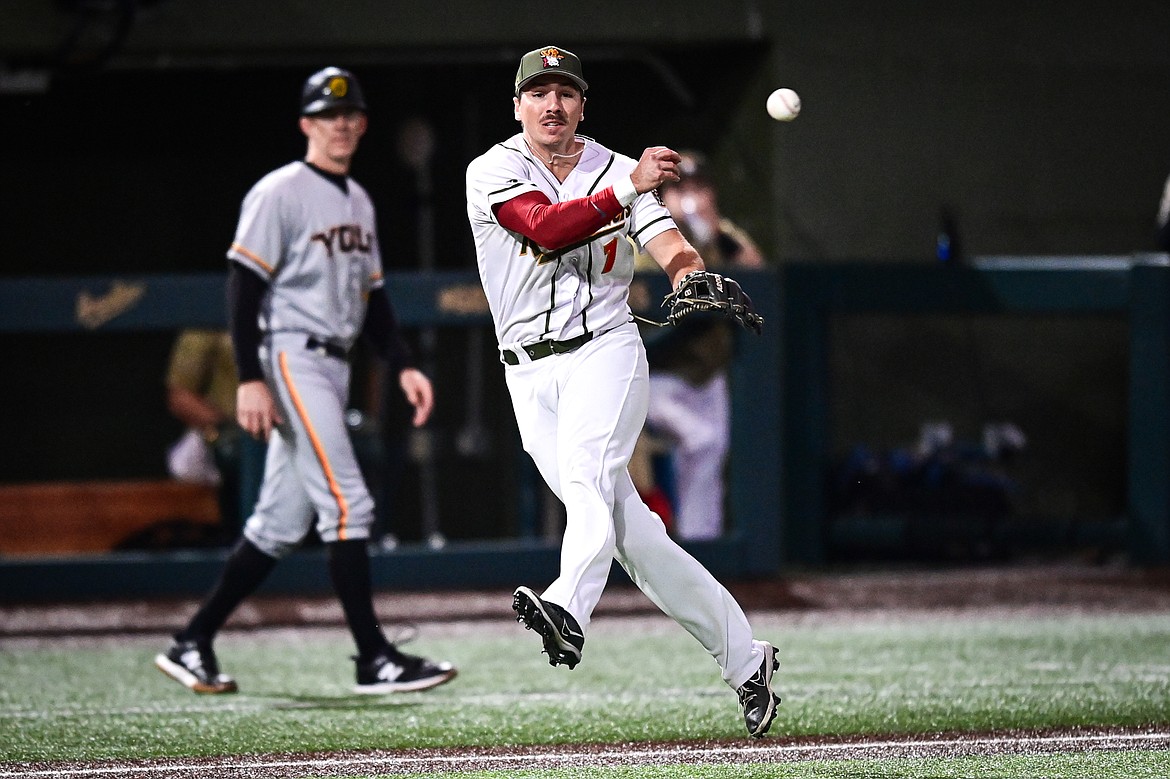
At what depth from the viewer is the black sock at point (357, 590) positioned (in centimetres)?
500

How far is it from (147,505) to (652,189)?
16.1 feet

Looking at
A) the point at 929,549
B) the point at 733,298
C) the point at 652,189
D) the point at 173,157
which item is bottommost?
the point at 929,549

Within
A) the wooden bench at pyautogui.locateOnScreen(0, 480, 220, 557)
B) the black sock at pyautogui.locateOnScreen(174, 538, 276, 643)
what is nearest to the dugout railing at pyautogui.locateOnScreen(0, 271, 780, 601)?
the wooden bench at pyautogui.locateOnScreen(0, 480, 220, 557)

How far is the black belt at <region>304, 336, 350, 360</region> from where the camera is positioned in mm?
5078

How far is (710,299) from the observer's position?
365cm

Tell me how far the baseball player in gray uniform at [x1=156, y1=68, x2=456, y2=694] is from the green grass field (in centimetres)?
18

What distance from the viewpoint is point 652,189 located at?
3.71 m

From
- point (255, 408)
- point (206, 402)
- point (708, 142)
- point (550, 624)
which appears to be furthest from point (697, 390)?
point (550, 624)

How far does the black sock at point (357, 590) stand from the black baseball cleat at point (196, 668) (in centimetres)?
42

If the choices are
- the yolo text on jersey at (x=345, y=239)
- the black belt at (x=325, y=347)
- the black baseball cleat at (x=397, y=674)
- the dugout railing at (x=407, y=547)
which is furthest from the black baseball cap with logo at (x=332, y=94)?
the dugout railing at (x=407, y=547)

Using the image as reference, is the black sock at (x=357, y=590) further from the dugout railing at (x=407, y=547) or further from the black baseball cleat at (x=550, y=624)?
the dugout railing at (x=407, y=547)

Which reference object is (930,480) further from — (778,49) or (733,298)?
(733,298)

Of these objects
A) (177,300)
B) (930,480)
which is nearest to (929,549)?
(930,480)

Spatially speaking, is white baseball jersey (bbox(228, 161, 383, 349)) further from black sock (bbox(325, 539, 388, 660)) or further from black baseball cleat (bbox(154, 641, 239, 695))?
black baseball cleat (bbox(154, 641, 239, 695))
